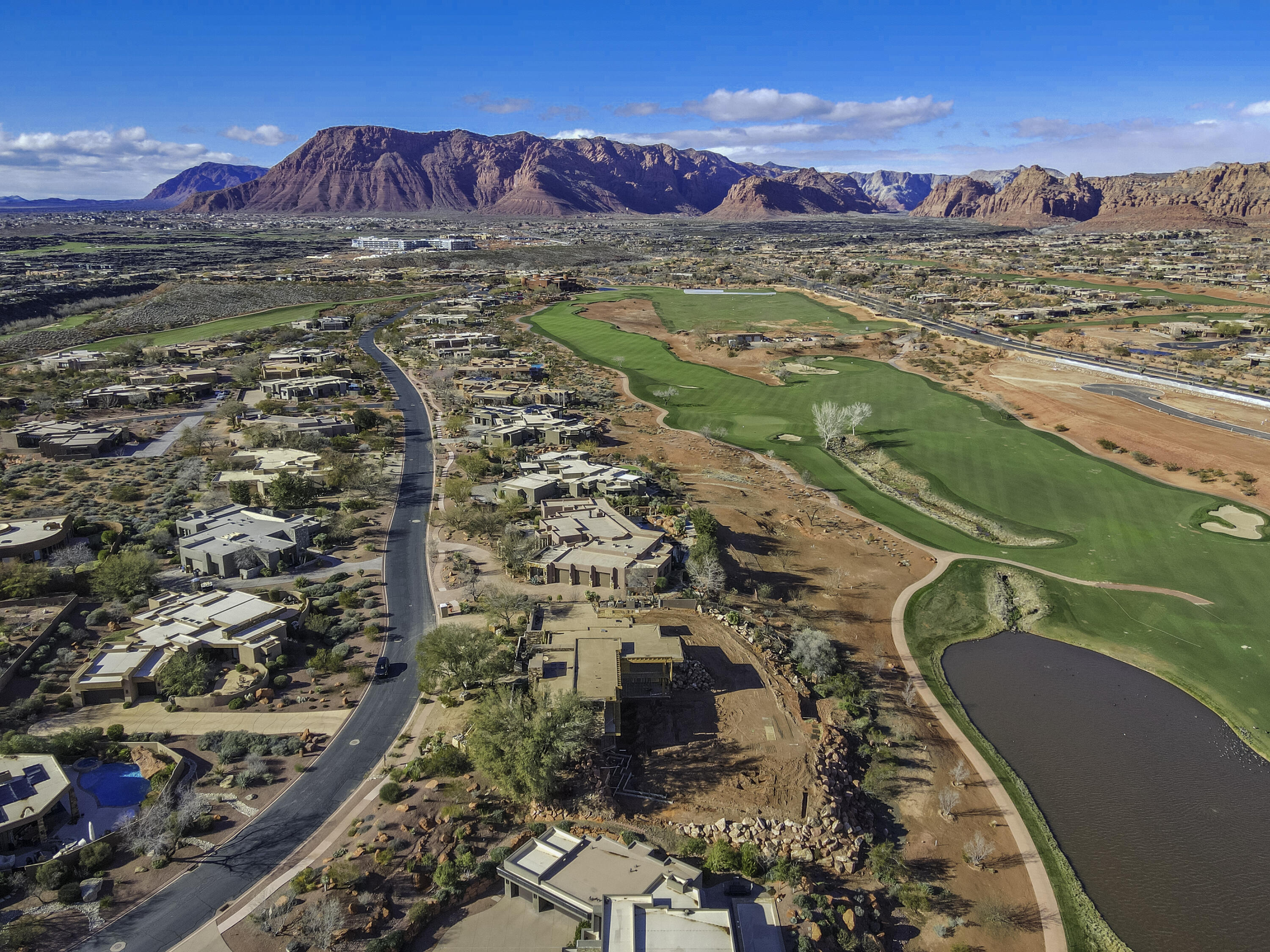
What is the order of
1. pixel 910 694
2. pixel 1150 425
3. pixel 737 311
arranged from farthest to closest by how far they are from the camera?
pixel 737 311, pixel 1150 425, pixel 910 694

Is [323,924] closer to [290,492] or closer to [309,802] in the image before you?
[309,802]

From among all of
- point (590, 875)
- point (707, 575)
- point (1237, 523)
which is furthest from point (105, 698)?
point (1237, 523)

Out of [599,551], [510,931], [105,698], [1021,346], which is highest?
[1021,346]

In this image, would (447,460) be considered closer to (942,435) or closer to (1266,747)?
(942,435)

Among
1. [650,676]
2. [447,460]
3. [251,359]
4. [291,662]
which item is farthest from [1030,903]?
[251,359]

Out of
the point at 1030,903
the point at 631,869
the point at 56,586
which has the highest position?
the point at 56,586

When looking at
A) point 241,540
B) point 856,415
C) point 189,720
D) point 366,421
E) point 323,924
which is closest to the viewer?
point 323,924
